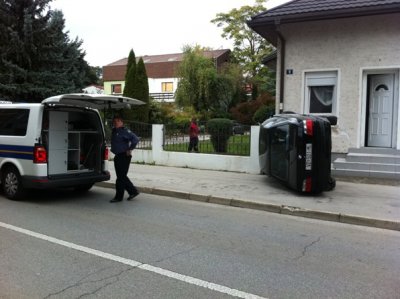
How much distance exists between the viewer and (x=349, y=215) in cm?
729

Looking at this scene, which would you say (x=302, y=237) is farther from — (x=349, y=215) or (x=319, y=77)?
(x=319, y=77)

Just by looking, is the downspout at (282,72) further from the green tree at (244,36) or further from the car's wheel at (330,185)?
the green tree at (244,36)

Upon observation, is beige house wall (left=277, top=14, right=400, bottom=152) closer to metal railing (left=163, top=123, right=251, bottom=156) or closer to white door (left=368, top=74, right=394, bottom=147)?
white door (left=368, top=74, right=394, bottom=147)

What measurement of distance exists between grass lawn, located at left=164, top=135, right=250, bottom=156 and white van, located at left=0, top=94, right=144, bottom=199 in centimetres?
418

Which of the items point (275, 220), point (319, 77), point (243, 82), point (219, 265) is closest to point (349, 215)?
point (275, 220)

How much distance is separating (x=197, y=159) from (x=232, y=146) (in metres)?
1.24

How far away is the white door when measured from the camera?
1140 centimetres

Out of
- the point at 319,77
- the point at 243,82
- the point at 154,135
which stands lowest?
the point at 154,135

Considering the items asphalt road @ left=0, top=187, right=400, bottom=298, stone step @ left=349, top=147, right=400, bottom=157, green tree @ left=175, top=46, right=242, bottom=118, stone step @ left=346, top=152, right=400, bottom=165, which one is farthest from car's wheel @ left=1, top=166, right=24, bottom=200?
green tree @ left=175, top=46, right=242, bottom=118

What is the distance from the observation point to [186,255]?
5.25 m

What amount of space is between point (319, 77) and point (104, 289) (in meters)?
9.59

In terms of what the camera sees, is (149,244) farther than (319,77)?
No

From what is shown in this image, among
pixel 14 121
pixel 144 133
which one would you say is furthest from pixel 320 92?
pixel 14 121

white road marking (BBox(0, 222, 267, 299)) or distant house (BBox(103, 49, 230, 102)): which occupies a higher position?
distant house (BBox(103, 49, 230, 102))
